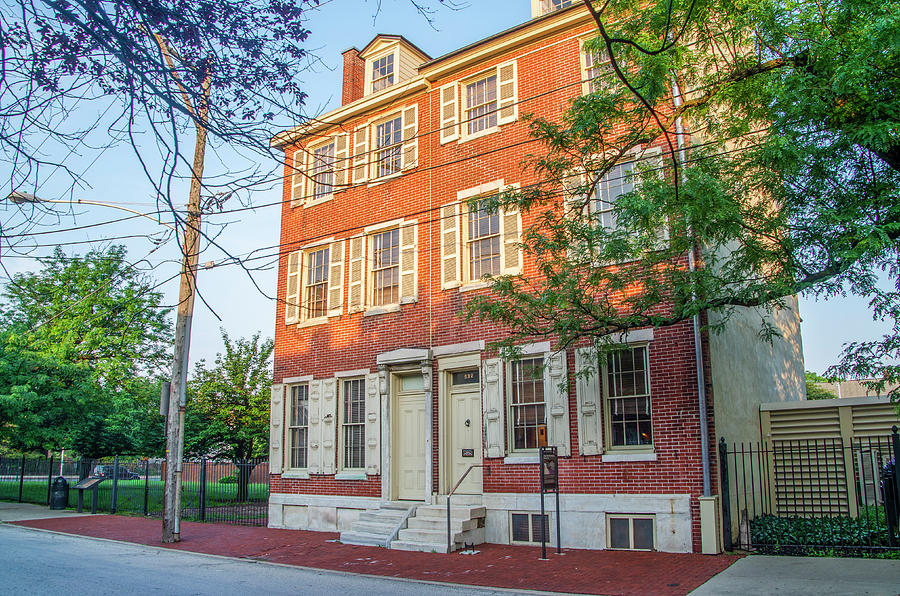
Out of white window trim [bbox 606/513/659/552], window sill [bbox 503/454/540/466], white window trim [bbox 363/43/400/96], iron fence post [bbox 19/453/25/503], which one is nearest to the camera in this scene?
white window trim [bbox 606/513/659/552]

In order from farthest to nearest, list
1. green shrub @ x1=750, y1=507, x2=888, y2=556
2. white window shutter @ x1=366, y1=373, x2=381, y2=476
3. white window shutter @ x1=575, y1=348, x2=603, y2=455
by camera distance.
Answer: white window shutter @ x1=366, y1=373, x2=381, y2=476, white window shutter @ x1=575, y1=348, x2=603, y2=455, green shrub @ x1=750, y1=507, x2=888, y2=556

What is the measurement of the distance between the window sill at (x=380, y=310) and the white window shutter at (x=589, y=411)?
4.97m

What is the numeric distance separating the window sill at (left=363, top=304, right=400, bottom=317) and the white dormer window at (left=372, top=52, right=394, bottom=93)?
6107mm

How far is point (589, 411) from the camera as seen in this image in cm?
1298

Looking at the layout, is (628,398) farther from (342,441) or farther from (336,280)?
(336,280)

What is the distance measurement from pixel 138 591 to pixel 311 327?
31.1ft

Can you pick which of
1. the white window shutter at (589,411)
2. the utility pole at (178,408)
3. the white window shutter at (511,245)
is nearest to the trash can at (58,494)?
the utility pole at (178,408)

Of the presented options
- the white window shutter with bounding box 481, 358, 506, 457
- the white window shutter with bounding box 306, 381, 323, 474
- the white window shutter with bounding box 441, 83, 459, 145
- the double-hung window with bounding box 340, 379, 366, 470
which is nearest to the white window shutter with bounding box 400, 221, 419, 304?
the white window shutter with bounding box 441, 83, 459, 145

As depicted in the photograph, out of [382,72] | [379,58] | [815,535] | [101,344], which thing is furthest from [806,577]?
[101,344]

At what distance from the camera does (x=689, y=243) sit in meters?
10.5

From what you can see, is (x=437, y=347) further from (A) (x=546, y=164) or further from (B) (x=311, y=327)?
(A) (x=546, y=164)

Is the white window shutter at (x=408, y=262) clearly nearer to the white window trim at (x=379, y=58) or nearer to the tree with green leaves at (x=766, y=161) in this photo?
the white window trim at (x=379, y=58)

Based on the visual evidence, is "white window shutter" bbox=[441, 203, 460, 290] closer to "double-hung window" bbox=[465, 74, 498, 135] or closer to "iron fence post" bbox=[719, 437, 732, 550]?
"double-hung window" bbox=[465, 74, 498, 135]

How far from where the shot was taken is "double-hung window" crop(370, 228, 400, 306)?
16797 millimetres
